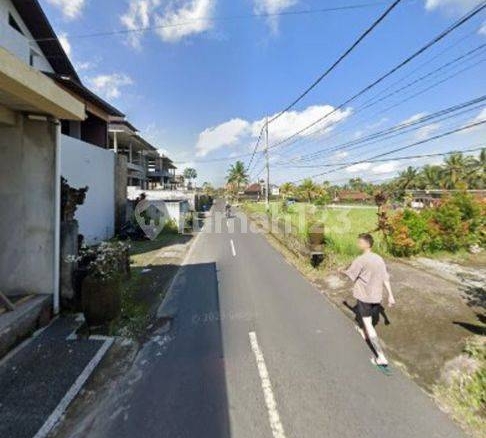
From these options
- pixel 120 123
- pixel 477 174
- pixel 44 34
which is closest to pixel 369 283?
pixel 44 34

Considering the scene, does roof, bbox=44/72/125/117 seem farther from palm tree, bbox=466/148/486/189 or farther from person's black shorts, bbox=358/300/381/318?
palm tree, bbox=466/148/486/189

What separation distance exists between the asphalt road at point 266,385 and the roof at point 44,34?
13.4 metres

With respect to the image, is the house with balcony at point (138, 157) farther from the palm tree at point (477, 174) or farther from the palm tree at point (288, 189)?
the palm tree at point (477, 174)

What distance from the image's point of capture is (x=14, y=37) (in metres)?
12.3

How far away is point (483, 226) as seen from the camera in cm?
1337

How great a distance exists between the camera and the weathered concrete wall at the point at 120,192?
57.9 feet

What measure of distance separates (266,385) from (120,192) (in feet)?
52.6

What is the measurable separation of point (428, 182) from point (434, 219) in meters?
62.7

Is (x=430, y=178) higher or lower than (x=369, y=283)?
higher

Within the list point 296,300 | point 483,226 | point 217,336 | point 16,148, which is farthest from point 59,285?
point 483,226

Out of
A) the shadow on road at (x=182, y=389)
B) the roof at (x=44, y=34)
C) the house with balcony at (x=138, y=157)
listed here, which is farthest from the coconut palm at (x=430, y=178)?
the shadow on road at (x=182, y=389)

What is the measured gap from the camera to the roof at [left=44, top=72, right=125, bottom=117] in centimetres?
1329

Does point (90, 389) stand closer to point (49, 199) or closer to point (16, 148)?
point (49, 199)

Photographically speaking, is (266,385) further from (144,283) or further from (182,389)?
(144,283)
